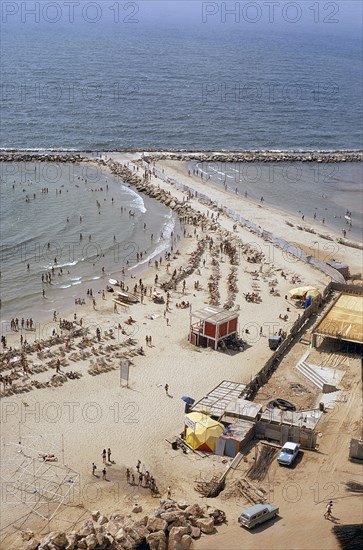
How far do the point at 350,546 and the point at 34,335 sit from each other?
25.1m

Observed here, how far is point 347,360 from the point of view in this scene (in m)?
43.1

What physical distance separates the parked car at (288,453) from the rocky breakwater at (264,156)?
59228mm

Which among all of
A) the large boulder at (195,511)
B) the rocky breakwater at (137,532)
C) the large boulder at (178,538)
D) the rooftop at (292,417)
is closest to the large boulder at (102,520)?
A: the rocky breakwater at (137,532)

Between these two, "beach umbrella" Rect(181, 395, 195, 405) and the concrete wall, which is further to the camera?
"beach umbrella" Rect(181, 395, 195, 405)

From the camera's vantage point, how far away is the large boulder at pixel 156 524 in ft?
92.8

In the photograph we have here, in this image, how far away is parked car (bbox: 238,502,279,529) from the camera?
28.7m

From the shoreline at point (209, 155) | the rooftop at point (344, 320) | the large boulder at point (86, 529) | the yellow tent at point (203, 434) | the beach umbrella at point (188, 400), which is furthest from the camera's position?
the shoreline at point (209, 155)

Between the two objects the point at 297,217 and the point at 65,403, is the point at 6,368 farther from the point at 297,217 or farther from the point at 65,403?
the point at 297,217

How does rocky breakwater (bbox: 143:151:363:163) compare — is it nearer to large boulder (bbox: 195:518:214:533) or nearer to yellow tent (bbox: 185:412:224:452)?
yellow tent (bbox: 185:412:224:452)

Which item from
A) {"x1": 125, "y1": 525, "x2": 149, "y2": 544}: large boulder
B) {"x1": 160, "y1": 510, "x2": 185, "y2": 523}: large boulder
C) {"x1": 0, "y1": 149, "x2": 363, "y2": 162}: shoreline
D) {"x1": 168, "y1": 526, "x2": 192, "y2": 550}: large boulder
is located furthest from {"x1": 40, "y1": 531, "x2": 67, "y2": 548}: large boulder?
{"x1": 0, "y1": 149, "x2": 363, "y2": 162}: shoreline

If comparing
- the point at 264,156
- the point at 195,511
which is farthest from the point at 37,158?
the point at 195,511

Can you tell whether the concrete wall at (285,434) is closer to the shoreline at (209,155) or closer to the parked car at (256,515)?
the parked car at (256,515)

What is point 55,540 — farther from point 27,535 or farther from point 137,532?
point 137,532

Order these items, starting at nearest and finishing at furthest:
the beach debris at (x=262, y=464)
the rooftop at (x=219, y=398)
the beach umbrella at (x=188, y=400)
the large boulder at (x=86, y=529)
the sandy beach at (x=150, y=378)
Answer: the large boulder at (x=86, y=529) → the sandy beach at (x=150, y=378) → the beach debris at (x=262, y=464) → the rooftop at (x=219, y=398) → the beach umbrella at (x=188, y=400)
